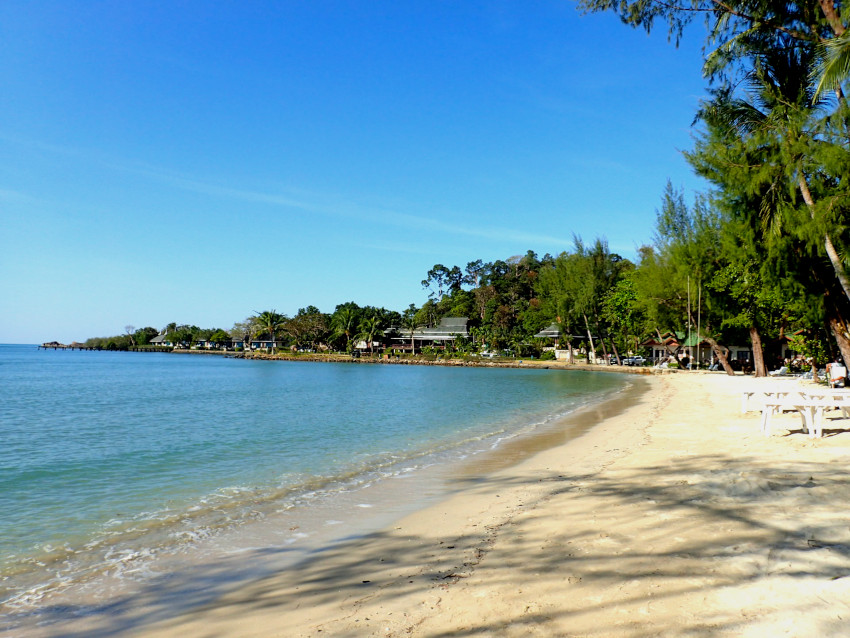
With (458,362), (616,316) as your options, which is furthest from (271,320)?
(616,316)

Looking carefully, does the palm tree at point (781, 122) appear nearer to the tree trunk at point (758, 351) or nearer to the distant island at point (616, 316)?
the distant island at point (616, 316)

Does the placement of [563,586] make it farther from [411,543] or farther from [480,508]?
[480,508]

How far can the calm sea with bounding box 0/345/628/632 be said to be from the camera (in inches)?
257

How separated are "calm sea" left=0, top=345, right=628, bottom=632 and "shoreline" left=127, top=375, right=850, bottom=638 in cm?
172

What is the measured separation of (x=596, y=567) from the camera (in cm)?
456

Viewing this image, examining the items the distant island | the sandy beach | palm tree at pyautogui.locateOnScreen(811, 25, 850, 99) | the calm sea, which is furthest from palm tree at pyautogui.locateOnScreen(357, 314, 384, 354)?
the sandy beach

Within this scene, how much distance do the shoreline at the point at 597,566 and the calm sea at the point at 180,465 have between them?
5.66 ft

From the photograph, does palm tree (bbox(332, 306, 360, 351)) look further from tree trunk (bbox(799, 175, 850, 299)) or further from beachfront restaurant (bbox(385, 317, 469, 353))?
tree trunk (bbox(799, 175, 850, 299))

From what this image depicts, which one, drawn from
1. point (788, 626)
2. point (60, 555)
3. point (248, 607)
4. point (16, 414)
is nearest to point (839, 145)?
point (788, 626)

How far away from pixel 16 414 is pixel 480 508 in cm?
2193

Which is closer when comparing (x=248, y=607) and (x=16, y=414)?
(x=248, y=607)

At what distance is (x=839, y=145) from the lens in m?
13.1

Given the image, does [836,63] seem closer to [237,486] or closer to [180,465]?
[237,486]

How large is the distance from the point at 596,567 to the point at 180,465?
31.6ft
